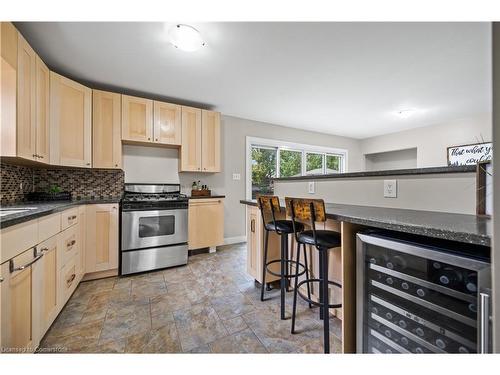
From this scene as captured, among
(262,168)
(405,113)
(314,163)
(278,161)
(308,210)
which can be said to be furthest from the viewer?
(314,163)

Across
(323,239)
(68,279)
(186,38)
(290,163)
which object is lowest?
(68,279)

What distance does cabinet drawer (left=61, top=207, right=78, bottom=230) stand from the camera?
170cm

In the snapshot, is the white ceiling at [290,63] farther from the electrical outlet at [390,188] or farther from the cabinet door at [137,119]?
the electrical outlet at [390,188]

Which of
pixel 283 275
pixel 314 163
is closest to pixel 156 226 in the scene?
pixel 283 275

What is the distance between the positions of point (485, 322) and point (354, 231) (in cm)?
56

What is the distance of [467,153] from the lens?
3.88 meters

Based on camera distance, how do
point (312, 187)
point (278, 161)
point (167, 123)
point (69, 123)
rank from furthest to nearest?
point (278, 161) < point (167, 123) < point (69, 123) < point (312, 187)

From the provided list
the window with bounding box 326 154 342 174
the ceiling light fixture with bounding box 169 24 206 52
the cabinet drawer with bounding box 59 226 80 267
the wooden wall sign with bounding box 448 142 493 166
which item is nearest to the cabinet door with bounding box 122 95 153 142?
the ceiling light fixture with bounding box 169 24 206 52

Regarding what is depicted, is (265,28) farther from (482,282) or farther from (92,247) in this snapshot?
(92,247)

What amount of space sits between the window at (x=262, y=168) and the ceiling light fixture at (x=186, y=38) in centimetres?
239

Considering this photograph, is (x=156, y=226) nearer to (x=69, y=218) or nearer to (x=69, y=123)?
(x=69, y=218)

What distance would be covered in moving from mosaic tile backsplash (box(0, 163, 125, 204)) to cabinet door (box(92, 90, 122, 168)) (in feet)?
1.15
